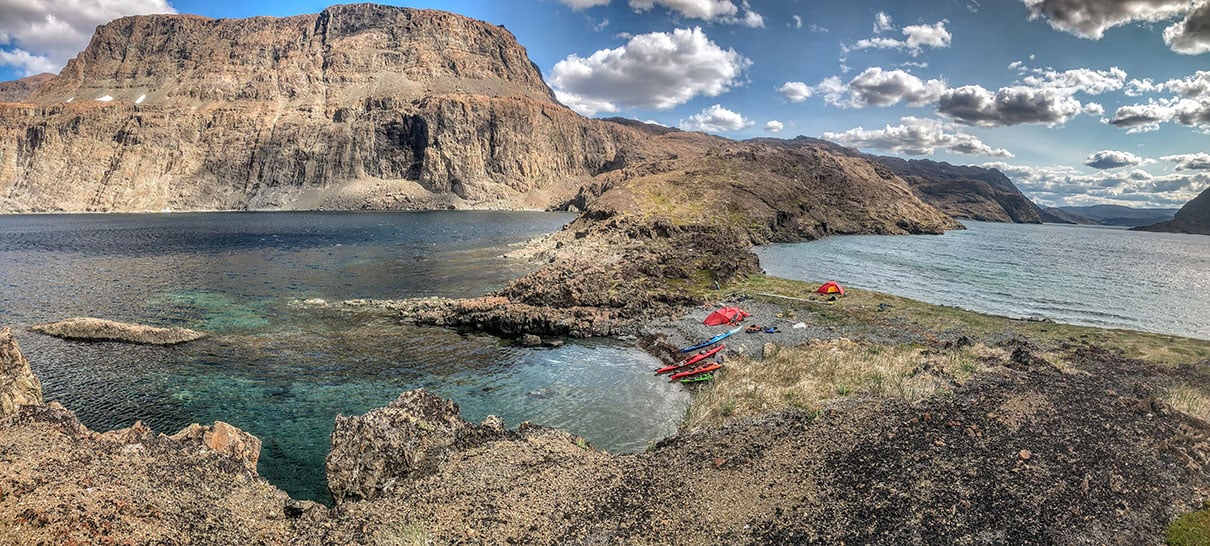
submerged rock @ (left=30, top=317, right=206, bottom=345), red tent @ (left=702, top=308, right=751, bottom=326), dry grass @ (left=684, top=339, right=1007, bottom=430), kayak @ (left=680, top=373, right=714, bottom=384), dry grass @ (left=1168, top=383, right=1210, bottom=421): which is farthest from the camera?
red tent @ (left=702, top=308, right=751, bottom=326)

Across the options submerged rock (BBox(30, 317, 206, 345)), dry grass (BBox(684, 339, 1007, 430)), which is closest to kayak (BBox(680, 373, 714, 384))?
dry grass (BBox(684, 339, 1007, 430))

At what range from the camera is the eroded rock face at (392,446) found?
43.2 feet

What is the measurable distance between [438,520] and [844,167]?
165432 millimetres

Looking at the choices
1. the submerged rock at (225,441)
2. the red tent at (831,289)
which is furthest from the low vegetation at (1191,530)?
the red tent at (831,289)

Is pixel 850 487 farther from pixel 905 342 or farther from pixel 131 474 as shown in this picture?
pixel 905 342

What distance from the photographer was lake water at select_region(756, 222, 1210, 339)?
42.5 metres

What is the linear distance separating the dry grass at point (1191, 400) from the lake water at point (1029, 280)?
21472mm

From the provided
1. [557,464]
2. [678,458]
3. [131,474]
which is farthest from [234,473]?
[678,458]

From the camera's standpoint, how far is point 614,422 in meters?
20.7

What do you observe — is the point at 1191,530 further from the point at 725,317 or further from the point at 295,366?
the point at 295,366

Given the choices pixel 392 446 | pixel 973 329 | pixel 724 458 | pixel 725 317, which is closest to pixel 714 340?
pixel 725 317

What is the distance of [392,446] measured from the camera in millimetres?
13578

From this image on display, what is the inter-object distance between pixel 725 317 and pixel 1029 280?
47.4 meters

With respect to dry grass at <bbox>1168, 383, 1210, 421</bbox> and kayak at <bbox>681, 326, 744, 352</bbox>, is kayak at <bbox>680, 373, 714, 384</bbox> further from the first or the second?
dry grass at <bbox>1168, 383, 1210, 421</bbox>
